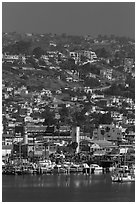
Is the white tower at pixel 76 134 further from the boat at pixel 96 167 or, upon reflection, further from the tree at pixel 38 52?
the tree at pixel 38 52

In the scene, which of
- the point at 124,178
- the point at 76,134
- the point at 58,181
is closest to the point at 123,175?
the point at 124,178

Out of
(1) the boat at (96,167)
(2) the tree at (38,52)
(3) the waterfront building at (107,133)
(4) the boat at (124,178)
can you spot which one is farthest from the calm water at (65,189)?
(2) the tree at (38,52)

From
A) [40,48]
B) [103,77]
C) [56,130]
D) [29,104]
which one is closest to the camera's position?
[56,130]

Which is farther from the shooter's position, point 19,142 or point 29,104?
point 29,104

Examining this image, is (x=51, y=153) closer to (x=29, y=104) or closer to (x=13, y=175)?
(x=13, y=175)

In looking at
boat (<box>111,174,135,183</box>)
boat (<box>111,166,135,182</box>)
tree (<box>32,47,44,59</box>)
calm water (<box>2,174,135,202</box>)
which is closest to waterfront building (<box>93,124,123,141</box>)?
calm water (<box>2,174,135,202</box>)

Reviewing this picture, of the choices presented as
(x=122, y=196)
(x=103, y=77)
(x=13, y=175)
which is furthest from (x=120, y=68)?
(x=122, y=196)

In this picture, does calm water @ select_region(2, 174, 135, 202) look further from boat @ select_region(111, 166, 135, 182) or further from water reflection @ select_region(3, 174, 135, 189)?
boat @ select_region(111, 166, 135, 182)

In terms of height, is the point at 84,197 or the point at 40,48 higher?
the point at 40,48
